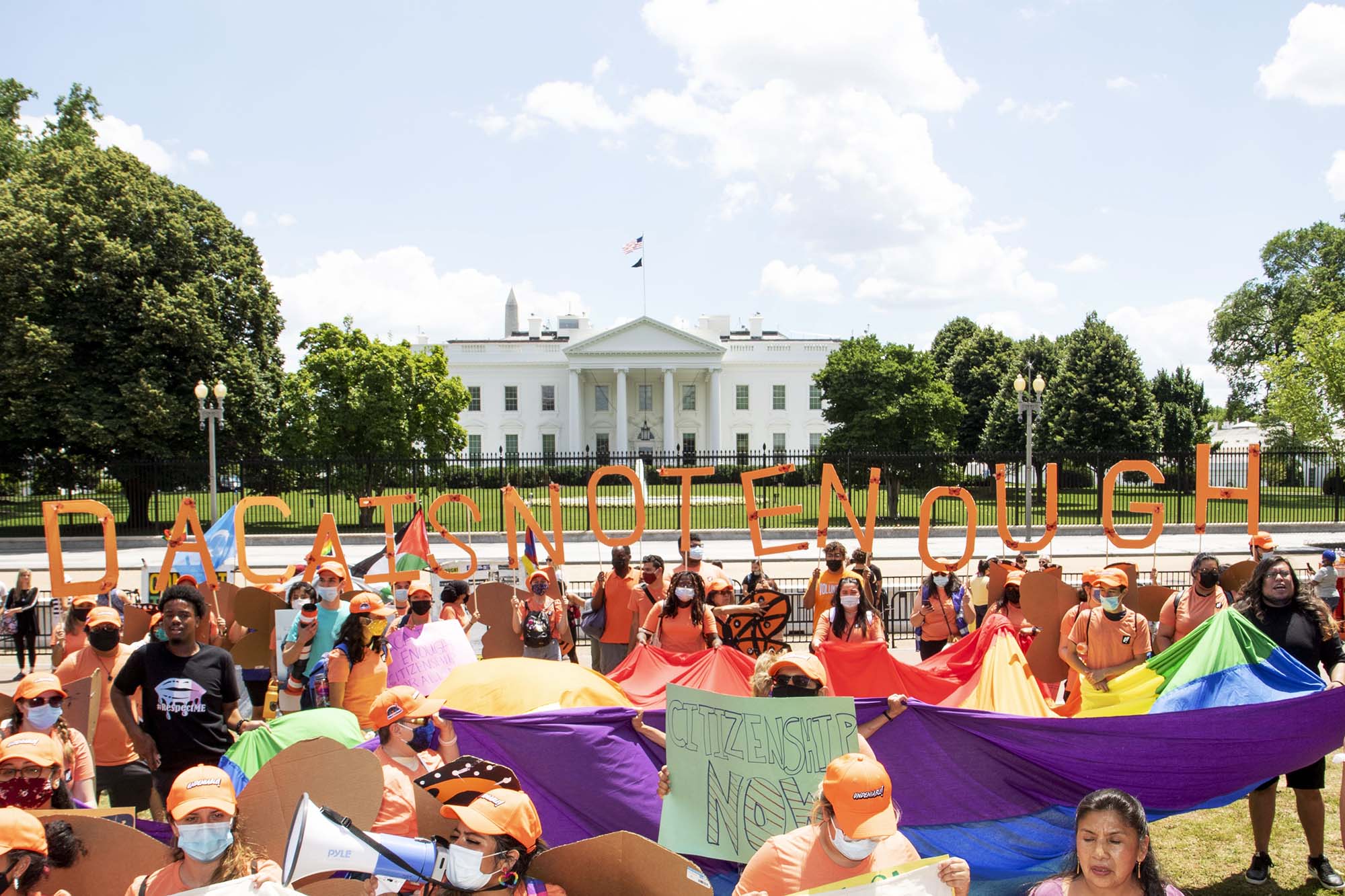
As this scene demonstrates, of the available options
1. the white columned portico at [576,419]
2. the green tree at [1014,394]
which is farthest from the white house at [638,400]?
the green tree at [1014,394]

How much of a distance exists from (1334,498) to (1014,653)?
32160 millimetres

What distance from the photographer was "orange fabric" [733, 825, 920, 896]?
3.15m

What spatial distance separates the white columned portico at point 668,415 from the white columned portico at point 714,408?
2.87 m

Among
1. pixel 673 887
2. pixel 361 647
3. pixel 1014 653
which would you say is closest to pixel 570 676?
pixel 361 647

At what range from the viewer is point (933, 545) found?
1089 inches

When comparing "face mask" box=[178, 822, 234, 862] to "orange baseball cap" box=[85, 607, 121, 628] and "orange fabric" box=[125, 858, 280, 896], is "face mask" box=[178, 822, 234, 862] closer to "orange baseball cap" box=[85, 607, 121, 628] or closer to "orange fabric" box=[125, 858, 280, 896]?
"orange fabric" box=[125, 858, 280, 896]

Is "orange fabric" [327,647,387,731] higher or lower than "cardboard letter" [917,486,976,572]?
lower

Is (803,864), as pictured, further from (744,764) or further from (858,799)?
(744,764)

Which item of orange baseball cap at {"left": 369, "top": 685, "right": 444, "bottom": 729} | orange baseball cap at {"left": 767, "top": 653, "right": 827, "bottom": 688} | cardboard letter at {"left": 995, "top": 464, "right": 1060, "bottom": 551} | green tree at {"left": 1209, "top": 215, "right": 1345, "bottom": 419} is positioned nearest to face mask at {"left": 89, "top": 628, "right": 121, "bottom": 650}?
orange baseball cap at {"left": 369, "top": 685, "right": 444, "bottom": 729}

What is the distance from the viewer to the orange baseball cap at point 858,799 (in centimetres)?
308

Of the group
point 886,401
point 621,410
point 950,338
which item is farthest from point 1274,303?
point 621,410

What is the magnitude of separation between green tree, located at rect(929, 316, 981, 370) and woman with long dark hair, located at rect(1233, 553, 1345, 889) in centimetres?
5808

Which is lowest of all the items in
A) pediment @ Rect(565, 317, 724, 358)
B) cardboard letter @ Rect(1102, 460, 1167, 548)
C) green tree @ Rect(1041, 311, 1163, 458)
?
cardboard letter @ Rect(1102, 460, 1167, 548)

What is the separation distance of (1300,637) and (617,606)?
5520mm
